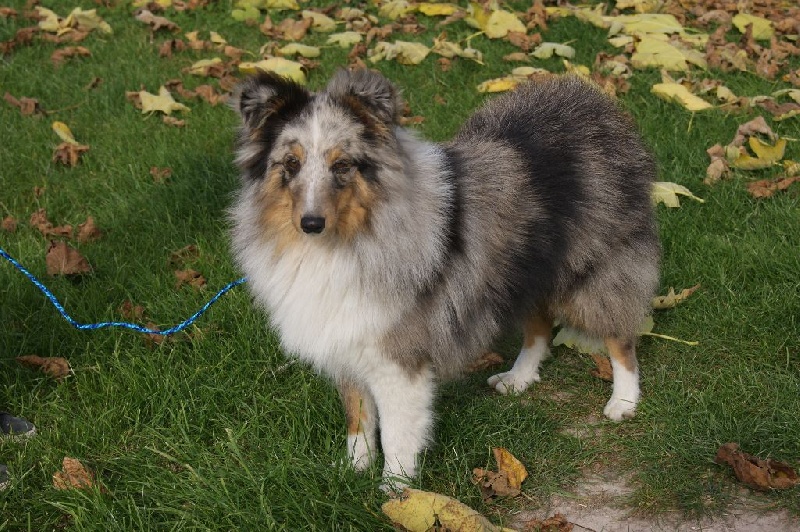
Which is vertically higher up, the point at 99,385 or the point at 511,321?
the point at 511,321

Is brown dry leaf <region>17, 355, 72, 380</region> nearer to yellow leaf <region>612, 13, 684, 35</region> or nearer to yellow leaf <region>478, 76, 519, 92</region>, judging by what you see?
yellow leaf <region>478, 76, 519, 92</region>

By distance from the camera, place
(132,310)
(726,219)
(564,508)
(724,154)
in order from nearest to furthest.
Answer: (564,508) < (132,310) < (726,219) < (724,154)

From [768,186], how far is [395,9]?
4.06 metres

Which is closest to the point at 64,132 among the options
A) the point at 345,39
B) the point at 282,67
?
the point at 282,67

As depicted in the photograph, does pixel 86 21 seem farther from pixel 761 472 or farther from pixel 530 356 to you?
pixel 761 472

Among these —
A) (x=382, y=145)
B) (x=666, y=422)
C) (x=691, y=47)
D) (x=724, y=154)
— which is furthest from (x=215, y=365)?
(x=691, y=47)

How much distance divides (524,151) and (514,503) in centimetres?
143

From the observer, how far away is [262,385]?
13.0ft

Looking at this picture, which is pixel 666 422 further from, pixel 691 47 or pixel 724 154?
pixel 691 47

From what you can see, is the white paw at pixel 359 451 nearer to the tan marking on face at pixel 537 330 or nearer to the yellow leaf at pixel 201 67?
the tan marking on face at pixel 537 330

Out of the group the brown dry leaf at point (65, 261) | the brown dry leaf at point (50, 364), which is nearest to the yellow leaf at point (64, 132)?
the brown dry leaf at point (65, 261)

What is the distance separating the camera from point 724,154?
5.65m

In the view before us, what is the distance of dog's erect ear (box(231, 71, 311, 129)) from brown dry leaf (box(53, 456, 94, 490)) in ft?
4.85

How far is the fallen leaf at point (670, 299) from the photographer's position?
4.48m
